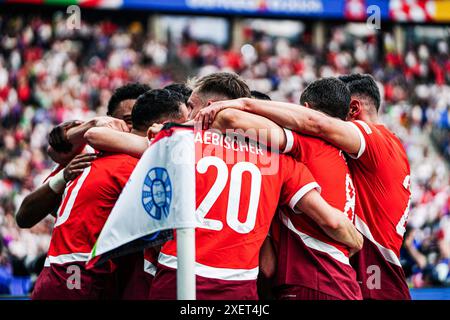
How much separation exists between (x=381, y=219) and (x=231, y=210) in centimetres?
118

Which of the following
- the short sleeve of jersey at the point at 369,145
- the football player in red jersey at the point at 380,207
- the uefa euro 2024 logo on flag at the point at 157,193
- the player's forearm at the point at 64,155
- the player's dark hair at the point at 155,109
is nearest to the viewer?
the uefa euro 2024 logo on flag at the point at 157,193

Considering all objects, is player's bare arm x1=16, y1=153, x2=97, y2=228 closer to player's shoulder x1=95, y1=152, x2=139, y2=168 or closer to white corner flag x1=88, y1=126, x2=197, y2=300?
player's shoulder x1=95, y1=152, x2=139, y2=168

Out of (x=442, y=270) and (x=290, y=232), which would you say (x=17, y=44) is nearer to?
(x=442, y=270)

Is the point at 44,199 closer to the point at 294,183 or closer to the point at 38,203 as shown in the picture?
the point at 38,203

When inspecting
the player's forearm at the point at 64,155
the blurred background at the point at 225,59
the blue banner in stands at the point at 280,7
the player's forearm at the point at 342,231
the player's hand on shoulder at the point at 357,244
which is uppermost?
the blue banner in stands at the point at 280,7

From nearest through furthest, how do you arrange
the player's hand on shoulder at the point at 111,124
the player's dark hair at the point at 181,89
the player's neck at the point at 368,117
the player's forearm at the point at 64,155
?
the player's hand on shoulder at the point at 111,124 → the player's neck at the point at 368,117 → the player's forearm at the point at 64,155 → the player's dark hair at the point at 181,89

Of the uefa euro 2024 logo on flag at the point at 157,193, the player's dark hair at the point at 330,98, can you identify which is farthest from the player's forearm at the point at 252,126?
the uefa euro 2024 logo on flag at the point at 157,193

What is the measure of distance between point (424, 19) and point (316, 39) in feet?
12.3

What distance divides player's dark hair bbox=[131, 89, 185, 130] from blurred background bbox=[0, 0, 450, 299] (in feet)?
31.1

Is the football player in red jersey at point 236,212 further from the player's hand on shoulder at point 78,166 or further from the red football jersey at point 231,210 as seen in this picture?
the player's hand on shoulder at point 78,166

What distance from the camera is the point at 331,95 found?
4.46 metres

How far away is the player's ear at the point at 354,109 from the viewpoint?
4938 mm

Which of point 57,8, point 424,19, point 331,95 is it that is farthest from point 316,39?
point 331,95

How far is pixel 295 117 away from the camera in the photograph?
4.15 m
